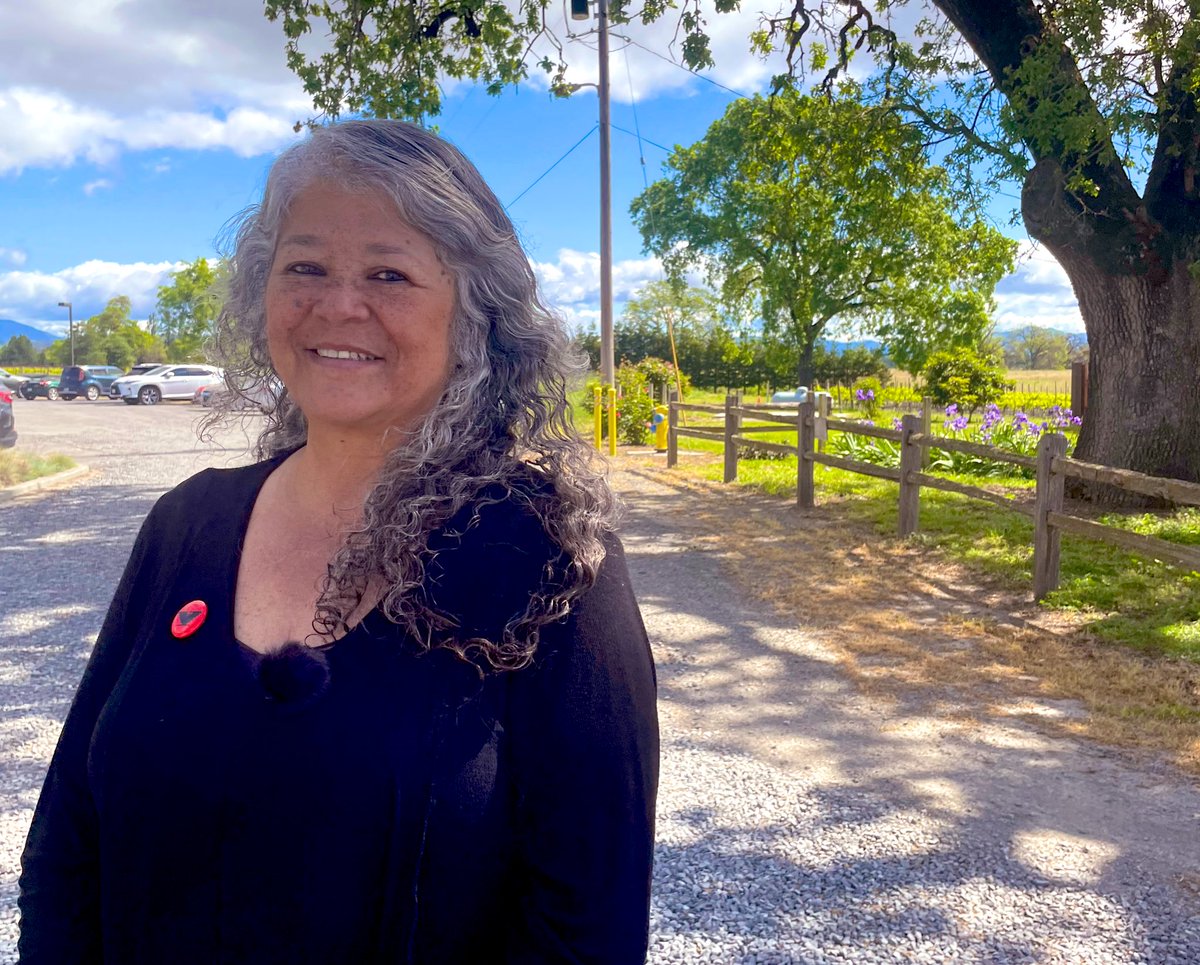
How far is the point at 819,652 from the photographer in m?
5.97

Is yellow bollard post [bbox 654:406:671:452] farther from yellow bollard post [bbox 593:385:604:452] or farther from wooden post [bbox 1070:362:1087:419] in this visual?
wooden post [bbox 1070:362:1087:419]

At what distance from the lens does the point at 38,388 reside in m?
46.1

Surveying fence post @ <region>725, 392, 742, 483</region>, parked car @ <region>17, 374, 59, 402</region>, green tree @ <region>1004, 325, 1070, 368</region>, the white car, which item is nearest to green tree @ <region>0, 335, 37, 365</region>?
parked car @ <region>17, 374, 59, 402</region>

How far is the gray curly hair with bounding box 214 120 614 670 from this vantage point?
134 cm

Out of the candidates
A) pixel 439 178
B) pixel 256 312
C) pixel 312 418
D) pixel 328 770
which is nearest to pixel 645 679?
pixel 328 770

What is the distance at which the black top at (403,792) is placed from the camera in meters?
1.27

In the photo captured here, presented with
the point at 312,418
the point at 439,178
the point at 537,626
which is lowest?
the point at 537,626

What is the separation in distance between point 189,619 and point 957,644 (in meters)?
5.41

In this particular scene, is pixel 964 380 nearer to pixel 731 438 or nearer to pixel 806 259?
pixel 806 259

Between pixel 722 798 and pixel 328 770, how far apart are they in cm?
289

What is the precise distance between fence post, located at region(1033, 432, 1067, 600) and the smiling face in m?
6.44

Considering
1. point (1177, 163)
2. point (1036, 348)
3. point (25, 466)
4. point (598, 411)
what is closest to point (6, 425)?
point (25, 466)

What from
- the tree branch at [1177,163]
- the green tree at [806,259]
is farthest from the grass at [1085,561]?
the green tree at [806,259]

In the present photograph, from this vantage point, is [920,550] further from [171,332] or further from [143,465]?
[171,332]
